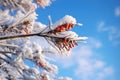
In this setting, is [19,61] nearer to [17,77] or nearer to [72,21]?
[17,77]

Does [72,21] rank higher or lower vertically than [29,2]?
lower

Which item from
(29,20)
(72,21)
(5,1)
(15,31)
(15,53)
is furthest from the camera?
(5,1)

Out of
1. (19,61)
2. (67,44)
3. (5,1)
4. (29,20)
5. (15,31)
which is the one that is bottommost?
(67,44)

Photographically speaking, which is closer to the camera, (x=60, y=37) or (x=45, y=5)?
(x=60, y=37)

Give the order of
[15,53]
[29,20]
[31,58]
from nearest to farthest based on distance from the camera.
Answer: [29,20]
[15,53]
[31,58]

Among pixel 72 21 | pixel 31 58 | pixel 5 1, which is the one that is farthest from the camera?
pixel 5 1

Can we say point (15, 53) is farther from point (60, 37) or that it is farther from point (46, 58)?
point (60, 37)

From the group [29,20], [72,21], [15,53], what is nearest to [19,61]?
[15,53]

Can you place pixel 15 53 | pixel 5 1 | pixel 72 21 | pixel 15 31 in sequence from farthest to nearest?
pixel 5 1 < pixel 15 53 < pixel 15 31 < pixel 72 21

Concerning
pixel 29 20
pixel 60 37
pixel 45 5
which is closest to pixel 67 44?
pixel 60 37
